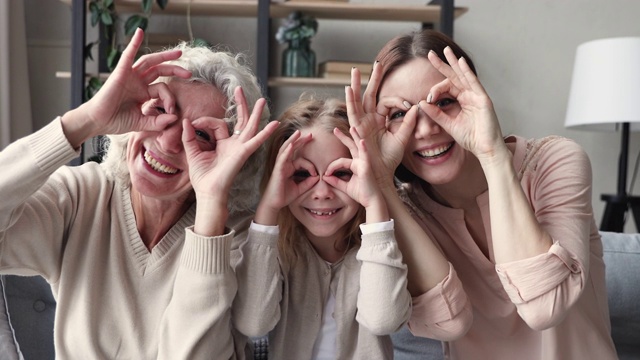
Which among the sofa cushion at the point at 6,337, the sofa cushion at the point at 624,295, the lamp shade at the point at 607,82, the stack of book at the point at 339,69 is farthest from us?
the stack of book at the point at 339,69

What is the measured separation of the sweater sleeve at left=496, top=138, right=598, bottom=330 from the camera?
1158 mm

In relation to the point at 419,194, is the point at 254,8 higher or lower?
higher

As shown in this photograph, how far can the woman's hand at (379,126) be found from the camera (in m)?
1.27

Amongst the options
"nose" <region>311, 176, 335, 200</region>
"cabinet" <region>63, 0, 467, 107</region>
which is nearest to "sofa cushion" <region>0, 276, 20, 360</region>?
"nose" <region>311, 176, 335, 200</region>

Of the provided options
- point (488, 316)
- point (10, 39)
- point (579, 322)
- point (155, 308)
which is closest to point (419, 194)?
point (488, 316)

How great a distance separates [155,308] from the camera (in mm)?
1300

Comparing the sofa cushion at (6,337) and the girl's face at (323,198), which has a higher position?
the girl's face at (323,198)

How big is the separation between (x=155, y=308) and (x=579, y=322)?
0.83m

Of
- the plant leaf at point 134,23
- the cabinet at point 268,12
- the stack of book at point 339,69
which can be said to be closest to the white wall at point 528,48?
the cabinet at point 268,12

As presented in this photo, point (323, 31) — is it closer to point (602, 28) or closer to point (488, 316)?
point (602, 28)

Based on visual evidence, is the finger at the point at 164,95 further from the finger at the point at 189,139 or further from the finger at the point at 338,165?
the finger at the point at 338,165

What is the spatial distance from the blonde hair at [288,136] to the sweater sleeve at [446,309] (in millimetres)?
233

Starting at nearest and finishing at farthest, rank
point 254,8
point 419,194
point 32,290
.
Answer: point 419,194 → point 32,290 → point 254,8

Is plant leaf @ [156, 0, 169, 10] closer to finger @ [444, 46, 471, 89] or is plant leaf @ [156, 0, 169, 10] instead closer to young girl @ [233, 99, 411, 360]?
young girl @ [233, 99, 411, 360]
